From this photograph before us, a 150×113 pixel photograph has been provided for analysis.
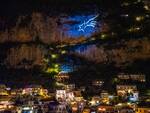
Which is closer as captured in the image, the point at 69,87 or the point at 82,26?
the point at 69,87

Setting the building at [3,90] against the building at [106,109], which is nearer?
the building at [106,109]

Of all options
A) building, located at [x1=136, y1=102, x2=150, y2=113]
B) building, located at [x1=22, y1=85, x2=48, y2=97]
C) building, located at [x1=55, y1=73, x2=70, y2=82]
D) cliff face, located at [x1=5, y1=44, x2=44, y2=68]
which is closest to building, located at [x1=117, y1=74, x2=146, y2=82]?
building, located at [x1=136, y1=102, x2=150, y2=113]

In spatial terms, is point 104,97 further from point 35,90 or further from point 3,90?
point 3,90

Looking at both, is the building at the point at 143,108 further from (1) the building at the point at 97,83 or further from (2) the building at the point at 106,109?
(1) the building at the point at 97,83

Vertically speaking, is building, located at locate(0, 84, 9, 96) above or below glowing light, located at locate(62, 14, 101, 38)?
below

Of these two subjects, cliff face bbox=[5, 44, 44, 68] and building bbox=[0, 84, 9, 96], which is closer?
building bbox=[0, 84, 9, 96]

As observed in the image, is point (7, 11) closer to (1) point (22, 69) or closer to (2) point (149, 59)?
(1) point (22, 69)

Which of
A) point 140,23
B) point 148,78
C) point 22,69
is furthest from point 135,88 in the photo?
point 22,69

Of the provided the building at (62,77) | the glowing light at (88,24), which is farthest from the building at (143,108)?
the glowing light at (88,24)

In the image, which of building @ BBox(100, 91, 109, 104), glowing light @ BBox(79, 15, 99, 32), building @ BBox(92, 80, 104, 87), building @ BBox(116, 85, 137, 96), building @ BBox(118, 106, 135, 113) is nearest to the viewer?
building @ BBox(118, 106, 135, 113)

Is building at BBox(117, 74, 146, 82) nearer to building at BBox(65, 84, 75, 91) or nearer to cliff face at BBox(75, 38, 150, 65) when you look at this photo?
cliff face at BBox(75, 38, 150, 65)

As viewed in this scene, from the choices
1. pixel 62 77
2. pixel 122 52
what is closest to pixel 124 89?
pixel 122 52
